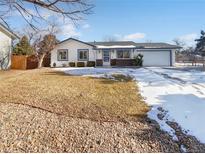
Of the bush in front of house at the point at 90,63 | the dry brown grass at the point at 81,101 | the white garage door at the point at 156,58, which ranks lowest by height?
the dry brown grass at the point at 81,101

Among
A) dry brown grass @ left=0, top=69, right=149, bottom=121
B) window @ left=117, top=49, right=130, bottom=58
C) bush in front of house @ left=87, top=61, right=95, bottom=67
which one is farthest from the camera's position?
window @ left=117, top=49, right=130, bottom=58

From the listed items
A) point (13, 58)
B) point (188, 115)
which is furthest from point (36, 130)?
point (13, 58)

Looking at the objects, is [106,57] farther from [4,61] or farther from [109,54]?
[4,61]

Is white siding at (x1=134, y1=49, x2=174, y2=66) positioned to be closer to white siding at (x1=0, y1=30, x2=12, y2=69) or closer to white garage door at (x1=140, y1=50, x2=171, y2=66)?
white garage door at (x1=140, y1=50, x2=171, y2=66)

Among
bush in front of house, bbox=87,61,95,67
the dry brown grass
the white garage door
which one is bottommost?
the dry brown grass

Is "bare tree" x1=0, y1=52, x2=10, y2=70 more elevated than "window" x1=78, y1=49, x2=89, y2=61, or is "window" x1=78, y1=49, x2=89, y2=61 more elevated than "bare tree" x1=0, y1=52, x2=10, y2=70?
"window" x1=78, y1=49, x2=89, y2=61

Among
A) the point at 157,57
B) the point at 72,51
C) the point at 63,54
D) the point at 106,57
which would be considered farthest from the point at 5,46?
the point at 157,57

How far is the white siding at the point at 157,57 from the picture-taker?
32094 millimetres

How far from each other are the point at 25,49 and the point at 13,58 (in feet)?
14.3

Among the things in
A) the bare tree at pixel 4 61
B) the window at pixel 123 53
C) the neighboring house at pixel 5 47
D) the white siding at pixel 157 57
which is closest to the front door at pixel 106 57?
the window at pixel 123 53

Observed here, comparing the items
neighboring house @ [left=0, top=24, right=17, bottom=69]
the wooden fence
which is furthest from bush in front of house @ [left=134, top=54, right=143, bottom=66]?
neighboring house @ [left=0, top=24, right=17, bottom=69]

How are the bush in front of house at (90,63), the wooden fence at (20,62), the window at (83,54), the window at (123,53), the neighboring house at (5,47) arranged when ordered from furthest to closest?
the window at (123,53)
the window at (83,54)
the bush in front of house at (90,63)
the wooden fence at (20,62)
the neighboring house at (5,47)

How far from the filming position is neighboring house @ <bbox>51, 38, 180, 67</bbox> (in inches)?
1251

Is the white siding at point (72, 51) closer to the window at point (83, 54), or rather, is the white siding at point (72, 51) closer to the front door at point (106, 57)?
the window at point (83, 54)
